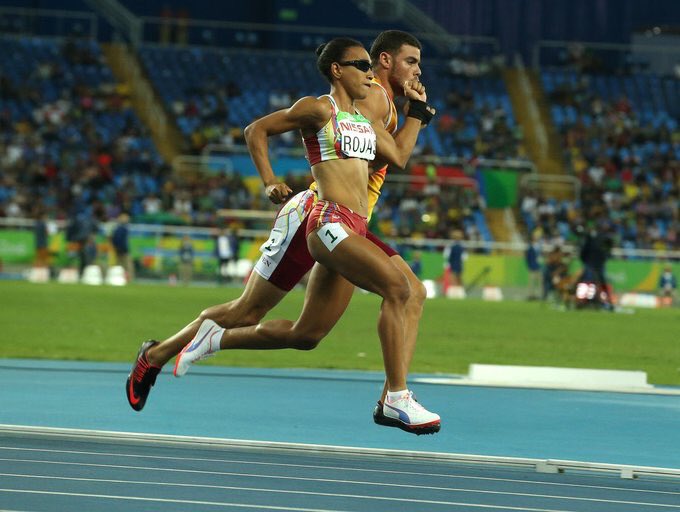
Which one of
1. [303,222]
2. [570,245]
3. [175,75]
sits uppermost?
[303,222]

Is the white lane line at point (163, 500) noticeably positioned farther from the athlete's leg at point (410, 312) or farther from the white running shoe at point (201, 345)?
the white running shoe at point (201, 345)

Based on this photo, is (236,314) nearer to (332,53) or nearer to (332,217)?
(332,217)

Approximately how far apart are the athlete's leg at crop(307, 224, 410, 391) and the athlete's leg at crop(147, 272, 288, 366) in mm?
498

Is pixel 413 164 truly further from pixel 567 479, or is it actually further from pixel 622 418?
pixel 567 479

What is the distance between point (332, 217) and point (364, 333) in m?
13.0

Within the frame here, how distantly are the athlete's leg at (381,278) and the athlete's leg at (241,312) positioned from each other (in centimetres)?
50

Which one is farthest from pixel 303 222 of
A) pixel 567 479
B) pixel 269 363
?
pixel 269 363

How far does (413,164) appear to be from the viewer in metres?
43.1

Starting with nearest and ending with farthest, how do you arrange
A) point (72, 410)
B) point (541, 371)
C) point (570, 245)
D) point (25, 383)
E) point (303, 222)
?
point (303, 222) → point (72, 410) → point (25, 383) → point (541, 371) → point (570, 245)

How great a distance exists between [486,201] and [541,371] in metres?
29.8

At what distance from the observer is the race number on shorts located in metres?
7.38

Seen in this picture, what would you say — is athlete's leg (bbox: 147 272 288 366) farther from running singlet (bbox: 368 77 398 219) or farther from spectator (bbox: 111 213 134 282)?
spectator (bbox: 111 213 134 282)

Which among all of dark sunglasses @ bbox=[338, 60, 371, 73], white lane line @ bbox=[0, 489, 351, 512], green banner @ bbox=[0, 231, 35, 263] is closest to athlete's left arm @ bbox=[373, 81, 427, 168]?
dark sunglasses @ bbox=[338, 60, 371, 73]

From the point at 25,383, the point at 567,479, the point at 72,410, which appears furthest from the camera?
the point at 25,383
